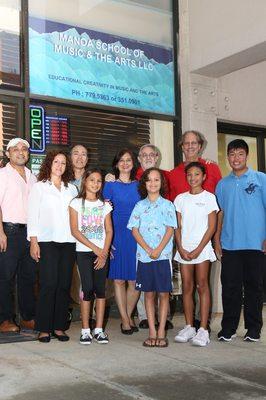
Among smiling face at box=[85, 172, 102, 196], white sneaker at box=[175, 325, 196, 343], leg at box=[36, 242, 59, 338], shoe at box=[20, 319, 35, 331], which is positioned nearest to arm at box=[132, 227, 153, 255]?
smiling face at box=[85, 172, 102, 196]

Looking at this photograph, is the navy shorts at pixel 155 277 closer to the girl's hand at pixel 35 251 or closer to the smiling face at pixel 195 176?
the smiling face at pixel 195 176

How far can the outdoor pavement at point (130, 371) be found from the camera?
131 inches

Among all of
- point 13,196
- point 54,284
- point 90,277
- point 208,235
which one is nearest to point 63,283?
point 54,284

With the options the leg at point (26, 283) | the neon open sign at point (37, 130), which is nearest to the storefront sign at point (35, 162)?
the neon open sign at point (37, 130)

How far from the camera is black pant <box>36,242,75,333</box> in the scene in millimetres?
4887

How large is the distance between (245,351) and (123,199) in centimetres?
183

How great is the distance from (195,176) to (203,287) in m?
1.03

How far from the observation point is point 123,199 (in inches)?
211

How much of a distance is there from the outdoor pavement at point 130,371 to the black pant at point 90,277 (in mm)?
453

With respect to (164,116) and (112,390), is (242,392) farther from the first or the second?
(164,116)

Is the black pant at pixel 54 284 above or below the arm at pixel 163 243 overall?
below

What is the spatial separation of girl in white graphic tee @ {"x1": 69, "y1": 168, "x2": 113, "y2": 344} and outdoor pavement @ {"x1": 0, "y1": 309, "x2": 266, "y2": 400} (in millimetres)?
368

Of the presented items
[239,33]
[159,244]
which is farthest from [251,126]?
[159,244]

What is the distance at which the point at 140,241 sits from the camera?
4.89 metres
